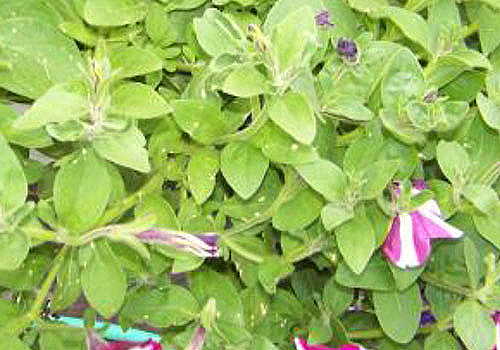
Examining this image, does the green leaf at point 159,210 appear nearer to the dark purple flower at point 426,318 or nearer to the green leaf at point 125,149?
the green leaf at point 125,149

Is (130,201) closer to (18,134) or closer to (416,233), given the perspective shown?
(18,134)

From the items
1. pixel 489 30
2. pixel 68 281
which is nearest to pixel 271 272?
pixel 68 281

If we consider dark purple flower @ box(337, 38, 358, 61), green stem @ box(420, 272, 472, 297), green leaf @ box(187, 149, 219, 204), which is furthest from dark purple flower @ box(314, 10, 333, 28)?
green stem @ box(420, 272, 472, 297)

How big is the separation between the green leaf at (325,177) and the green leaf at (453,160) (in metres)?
0.08

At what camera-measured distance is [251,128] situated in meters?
0.71

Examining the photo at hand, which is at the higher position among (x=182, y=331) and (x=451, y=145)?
(x=451, y=145)

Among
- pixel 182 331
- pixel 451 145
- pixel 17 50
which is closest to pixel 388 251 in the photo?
pixel 451 145

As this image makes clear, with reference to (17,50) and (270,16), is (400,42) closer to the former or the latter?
(270,16)

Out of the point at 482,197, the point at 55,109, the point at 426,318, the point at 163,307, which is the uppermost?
the point at 55,109

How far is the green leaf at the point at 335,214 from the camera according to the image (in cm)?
67

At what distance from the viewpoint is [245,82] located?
64cm

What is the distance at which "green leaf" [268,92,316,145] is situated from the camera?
0.63 meters

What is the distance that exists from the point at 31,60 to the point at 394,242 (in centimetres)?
30

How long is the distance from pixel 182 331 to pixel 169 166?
0.46ft
